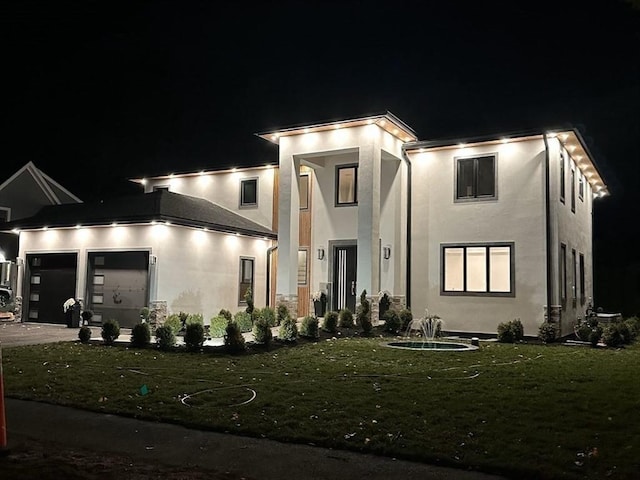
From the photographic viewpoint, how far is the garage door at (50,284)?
19031 mm

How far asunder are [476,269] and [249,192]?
8.58m

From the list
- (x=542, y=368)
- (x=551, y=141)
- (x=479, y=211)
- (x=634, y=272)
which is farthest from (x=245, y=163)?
(x=634, y=272)

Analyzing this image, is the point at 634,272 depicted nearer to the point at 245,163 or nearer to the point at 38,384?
the point at 245,163

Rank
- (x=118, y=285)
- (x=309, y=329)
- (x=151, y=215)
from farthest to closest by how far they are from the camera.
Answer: (x=118, y=285)
(x=151, y=215)
(x=309, y=329)

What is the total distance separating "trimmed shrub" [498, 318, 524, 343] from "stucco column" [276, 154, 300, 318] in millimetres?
6178

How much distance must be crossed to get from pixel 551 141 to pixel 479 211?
271 centimetres

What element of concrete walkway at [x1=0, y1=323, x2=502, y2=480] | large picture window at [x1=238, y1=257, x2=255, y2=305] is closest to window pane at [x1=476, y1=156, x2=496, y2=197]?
large picture window at [x1=238, y1=257, x2=255, y2=305]

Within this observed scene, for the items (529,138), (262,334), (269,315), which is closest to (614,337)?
(529,138)

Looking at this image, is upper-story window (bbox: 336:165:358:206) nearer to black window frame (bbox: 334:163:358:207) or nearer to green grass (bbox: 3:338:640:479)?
black window frame (bbox: 334:163:358:207)

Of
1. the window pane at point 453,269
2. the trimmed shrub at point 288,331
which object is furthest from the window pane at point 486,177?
the trimmed shrub at point 288,331

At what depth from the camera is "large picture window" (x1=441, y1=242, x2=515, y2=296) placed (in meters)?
17.1

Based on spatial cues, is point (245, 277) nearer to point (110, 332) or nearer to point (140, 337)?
point (110, 332)

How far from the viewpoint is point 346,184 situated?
20.1 metres

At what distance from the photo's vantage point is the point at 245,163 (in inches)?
856
